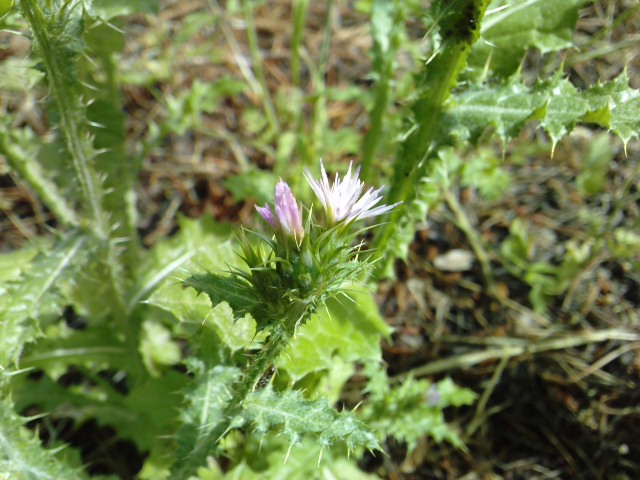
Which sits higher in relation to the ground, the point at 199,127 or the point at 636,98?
the point at 636,98

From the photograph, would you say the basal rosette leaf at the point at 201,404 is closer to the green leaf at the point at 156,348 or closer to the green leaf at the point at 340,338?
the green leaf at the point at 340,338

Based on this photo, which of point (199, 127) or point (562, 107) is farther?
point (199, 127)

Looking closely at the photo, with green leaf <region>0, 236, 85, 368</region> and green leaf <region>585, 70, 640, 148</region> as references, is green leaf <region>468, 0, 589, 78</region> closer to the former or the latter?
green leaf <region>585, 70, 640, 148</region>

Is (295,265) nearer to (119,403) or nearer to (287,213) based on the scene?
(287,213)

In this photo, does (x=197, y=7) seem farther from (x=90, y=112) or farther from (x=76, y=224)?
(x=76, y=224)

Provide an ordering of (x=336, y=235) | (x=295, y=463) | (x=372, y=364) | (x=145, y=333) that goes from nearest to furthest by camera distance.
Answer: (x=336, y=235), (x=295, y=463), (x=372, y=364), (x=145, y=333)

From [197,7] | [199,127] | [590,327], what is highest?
[197,7]

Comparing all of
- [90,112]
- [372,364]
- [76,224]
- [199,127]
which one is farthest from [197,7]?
[372,364]

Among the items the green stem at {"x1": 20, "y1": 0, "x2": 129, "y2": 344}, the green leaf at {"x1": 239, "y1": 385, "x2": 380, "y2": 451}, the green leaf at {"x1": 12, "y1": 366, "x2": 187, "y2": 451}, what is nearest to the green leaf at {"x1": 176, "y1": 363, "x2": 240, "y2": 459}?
the green leaf at {"x1": 239, "y1": 385, "x2": 380, "y2": 451}

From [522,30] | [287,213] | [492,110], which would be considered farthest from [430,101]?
[287,213]
